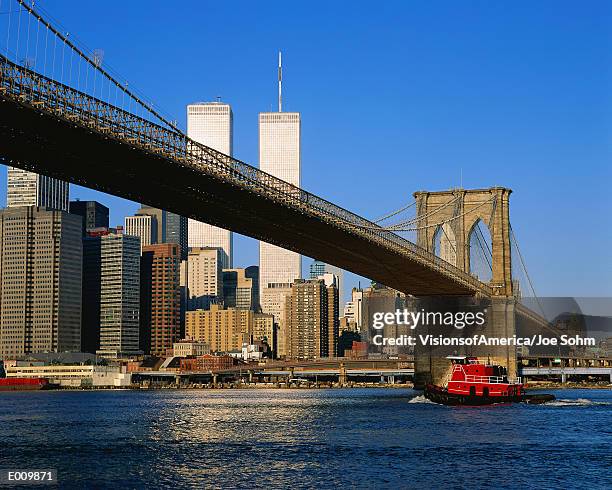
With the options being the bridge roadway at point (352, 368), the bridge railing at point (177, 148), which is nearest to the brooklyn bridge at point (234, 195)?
the bridge railing at point (177, 148)

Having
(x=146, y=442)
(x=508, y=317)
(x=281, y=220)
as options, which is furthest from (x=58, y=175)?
(x=508, y=317)

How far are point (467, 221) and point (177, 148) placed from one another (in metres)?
46.2

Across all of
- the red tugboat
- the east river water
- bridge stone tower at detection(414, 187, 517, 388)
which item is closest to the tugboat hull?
the red tugboat

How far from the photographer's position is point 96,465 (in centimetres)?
3616

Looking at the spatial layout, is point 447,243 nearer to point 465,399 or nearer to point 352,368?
point 465,399

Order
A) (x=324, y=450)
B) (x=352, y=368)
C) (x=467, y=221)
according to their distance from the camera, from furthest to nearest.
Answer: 1. (x=352, y=368)
2. (x=467, y=221)
3. (x=324, y=450)

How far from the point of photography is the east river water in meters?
33.3

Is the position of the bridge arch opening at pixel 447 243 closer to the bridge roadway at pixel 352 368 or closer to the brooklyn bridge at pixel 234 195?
the brooklyn bridge at pixel 234 195

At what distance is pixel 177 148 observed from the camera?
165ft

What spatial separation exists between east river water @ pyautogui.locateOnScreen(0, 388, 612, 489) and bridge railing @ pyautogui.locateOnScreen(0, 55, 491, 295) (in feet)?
40.8

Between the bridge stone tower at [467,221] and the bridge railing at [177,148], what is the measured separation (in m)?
12.2

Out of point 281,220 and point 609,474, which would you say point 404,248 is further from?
point 609,474

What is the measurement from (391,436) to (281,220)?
2171cm

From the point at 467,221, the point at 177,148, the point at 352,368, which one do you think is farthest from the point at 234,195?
the point at 352,368
